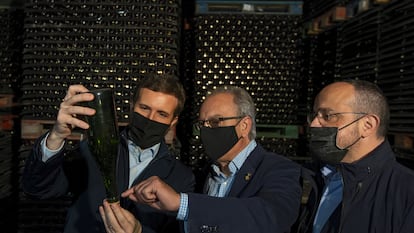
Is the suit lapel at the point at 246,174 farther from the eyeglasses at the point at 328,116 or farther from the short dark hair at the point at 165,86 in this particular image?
the short dark hair at the point at 165,86

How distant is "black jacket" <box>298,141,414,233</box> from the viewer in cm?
194

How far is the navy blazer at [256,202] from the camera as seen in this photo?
1.60 meters

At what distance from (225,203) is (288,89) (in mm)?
Answer: 2947

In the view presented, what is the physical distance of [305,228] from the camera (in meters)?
2.32

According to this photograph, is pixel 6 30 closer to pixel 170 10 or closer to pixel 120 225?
pixel 170 10

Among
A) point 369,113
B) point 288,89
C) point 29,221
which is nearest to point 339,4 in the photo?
point 288,89

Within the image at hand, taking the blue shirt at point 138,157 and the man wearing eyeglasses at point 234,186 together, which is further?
the blue shirt at point 138,157

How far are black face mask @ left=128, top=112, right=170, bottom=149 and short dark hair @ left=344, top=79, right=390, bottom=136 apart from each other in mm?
1203

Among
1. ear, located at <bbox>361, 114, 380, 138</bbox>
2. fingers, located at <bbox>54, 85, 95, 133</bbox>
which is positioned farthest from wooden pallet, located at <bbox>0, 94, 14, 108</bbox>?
ear, located at <bbox>361, 114, 380, 138</bbox>

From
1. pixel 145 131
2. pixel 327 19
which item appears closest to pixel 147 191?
pixel 145 131

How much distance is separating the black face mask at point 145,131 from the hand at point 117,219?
3.21ft

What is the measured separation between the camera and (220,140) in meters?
2.56

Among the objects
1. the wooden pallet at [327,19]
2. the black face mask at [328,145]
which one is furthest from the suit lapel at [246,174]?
the wooden pallet at [327,19]

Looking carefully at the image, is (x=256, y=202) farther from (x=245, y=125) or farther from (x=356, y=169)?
(x=245, y=125)
